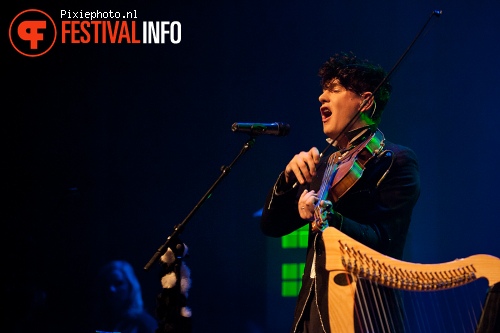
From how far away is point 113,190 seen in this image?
668cm

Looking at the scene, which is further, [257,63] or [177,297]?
[257,63]

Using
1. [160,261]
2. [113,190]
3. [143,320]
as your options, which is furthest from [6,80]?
[160,261]

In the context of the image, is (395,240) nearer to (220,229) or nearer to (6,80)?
(220,229)

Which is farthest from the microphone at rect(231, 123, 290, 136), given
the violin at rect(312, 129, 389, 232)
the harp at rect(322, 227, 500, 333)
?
the harp at rect(322, 227, 500, 333)

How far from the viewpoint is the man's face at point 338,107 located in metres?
2.85

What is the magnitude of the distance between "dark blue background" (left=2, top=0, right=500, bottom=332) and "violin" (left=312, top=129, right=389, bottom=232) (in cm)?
345

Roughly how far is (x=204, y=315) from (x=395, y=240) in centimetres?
457

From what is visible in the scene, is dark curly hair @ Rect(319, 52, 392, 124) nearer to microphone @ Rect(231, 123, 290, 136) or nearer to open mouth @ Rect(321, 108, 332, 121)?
open mouth @ Rect(321, 108, 332, 121)

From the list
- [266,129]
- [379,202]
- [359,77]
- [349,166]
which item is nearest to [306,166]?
[349,166]

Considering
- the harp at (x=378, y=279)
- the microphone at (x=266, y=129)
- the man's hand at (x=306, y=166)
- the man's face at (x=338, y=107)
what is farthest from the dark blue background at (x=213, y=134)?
the harp at (x=378, y=279)

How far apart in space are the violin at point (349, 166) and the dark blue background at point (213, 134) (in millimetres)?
3447

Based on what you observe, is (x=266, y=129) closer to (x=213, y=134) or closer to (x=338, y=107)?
(x=338, y=107)

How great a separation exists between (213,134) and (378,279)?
4.74m

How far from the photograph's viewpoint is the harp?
1.95 m
